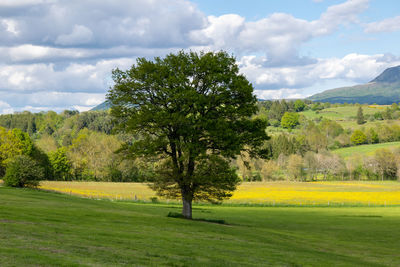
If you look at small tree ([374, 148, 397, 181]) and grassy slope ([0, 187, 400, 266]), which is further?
small tree ([374, 148, 397, 181])

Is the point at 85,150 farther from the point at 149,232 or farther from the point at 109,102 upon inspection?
the point at 149,232

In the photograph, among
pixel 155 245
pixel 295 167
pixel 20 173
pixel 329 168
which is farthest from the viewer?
pixel 329 168

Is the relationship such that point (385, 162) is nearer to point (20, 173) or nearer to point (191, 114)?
point (20, 173)

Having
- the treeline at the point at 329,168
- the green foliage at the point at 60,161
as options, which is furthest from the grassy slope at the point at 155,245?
the treeline at the point at 329,168

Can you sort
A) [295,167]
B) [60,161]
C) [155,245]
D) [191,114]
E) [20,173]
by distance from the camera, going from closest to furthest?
[155,245], [191,114], [20,173], [60,161], [295,167]

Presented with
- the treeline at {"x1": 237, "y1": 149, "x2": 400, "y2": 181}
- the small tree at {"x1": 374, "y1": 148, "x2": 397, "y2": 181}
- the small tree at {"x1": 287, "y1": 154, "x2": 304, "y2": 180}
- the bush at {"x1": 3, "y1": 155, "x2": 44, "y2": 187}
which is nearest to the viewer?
the bush at {"x1": 3, "y1": 155, "x2": 44, "y2": 187}

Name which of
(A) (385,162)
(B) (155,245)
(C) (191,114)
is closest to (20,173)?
(C) (191,114)

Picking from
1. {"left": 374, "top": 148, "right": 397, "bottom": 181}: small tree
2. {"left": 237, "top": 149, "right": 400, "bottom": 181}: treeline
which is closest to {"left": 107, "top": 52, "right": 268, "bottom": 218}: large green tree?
{"left": 237, "top": 149, "right": 400, "bottom": 181}: treeline

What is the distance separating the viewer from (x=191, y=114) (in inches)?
1297

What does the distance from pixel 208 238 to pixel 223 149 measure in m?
11.5

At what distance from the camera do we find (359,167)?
562ft

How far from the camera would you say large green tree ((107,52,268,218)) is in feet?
106

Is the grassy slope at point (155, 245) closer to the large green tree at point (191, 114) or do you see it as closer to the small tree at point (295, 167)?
the large green tree at point (191, 114)

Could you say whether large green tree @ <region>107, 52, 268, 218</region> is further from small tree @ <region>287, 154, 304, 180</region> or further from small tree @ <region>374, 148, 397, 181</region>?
small tree @ <region>374, 148, 397, 181</region>
